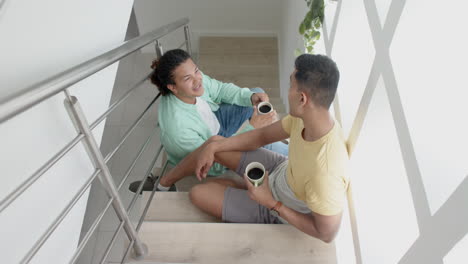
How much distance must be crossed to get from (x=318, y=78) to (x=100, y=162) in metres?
0.82

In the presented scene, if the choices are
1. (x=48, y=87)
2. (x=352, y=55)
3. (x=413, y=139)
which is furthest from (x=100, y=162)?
(x=352, y=55)

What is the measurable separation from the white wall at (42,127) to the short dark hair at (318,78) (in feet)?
2.68

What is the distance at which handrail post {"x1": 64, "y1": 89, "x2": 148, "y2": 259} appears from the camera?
3.40ft

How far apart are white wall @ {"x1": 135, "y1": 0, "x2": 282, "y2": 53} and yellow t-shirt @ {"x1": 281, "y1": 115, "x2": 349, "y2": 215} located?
131 inches

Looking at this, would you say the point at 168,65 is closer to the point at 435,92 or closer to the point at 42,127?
the point at 42,127

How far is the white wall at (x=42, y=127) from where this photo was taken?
963 millimetres

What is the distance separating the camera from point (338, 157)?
1366mm

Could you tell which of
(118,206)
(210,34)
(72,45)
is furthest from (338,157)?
(210,34)

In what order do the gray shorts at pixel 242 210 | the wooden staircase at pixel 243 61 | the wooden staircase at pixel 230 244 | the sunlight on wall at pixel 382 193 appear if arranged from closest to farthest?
the sunlight on wall at pixel 382 193
the wooden staircase at pixel 230 244
the gray shorts at pixel 242 210
the wooden staircase at pixel 243 61

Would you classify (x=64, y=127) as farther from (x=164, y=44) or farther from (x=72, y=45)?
(x=164, y=44)

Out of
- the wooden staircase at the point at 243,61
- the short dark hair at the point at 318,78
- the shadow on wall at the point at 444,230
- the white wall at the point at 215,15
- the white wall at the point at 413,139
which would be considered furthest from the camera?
the white wall at the point at 215,15

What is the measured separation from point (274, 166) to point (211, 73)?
251 cm

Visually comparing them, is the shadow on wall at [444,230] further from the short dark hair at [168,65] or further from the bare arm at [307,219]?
the short dark hair at [168,65]

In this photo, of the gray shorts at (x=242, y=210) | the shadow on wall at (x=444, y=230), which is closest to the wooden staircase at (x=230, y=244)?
the gray shorts at (x=242, y=210)
